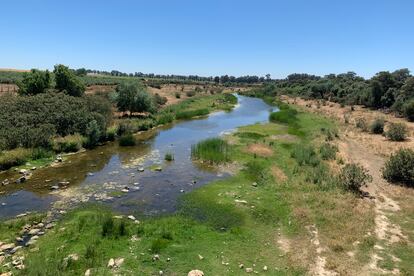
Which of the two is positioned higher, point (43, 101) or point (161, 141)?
point (43, 101)

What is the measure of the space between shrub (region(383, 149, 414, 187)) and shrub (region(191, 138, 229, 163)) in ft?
43.8

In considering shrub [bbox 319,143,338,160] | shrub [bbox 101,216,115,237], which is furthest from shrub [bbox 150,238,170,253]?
shrub [bbox 319,143,338,160]

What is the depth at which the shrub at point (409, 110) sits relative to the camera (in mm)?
56656

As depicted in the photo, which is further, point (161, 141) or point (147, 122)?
point (147, 122)

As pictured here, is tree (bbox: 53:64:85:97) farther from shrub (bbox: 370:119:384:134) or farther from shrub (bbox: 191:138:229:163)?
shrub (bbox: 370:119:384:134)

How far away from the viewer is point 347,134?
46.9 metres

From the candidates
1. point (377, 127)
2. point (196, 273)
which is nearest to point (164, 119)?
point (377, 127)

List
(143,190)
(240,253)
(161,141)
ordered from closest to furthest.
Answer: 1. (240,253)
2. (143,190)
3. (161,141)

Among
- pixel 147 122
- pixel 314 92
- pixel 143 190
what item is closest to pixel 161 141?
pixel 147 122

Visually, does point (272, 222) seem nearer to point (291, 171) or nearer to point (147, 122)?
point (291, 171)

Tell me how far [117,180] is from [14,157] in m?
9.79

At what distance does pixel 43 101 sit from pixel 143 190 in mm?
21483

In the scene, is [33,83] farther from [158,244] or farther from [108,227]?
[158,244]

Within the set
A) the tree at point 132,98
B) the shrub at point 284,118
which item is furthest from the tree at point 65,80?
the shrub at point 284,118
